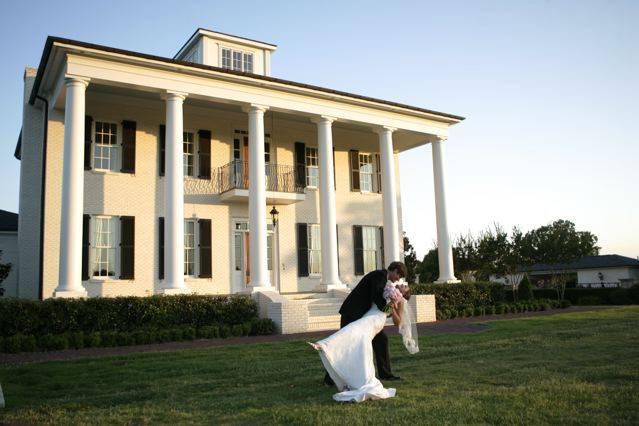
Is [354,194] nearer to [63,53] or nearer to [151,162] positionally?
[151,162]

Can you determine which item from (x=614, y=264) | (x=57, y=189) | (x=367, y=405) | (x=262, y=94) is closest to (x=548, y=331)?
(x=367, y=405)

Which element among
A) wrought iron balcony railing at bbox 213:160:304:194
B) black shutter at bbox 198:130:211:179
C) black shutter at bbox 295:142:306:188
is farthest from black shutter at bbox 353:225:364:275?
black shutter at bbox 198:130:211:179

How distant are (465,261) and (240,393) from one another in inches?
1093

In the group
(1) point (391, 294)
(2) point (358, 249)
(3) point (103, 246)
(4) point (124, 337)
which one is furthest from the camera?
(2) point (358, 249)

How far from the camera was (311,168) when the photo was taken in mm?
23609

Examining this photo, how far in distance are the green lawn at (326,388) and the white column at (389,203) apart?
31.2ft

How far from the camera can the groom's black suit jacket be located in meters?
7.15

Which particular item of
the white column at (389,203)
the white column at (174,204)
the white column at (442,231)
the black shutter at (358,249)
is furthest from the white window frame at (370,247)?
the white column at (174,204)

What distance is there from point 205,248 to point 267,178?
3.61 m

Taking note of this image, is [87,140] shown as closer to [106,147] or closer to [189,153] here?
[106,147]

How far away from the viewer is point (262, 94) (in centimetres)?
1917

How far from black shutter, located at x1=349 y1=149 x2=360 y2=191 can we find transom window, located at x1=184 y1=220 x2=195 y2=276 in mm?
7452

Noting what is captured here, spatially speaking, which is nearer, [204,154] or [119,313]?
[119,313]

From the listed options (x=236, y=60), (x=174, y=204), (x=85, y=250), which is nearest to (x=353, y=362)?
(x=174, y=204)
